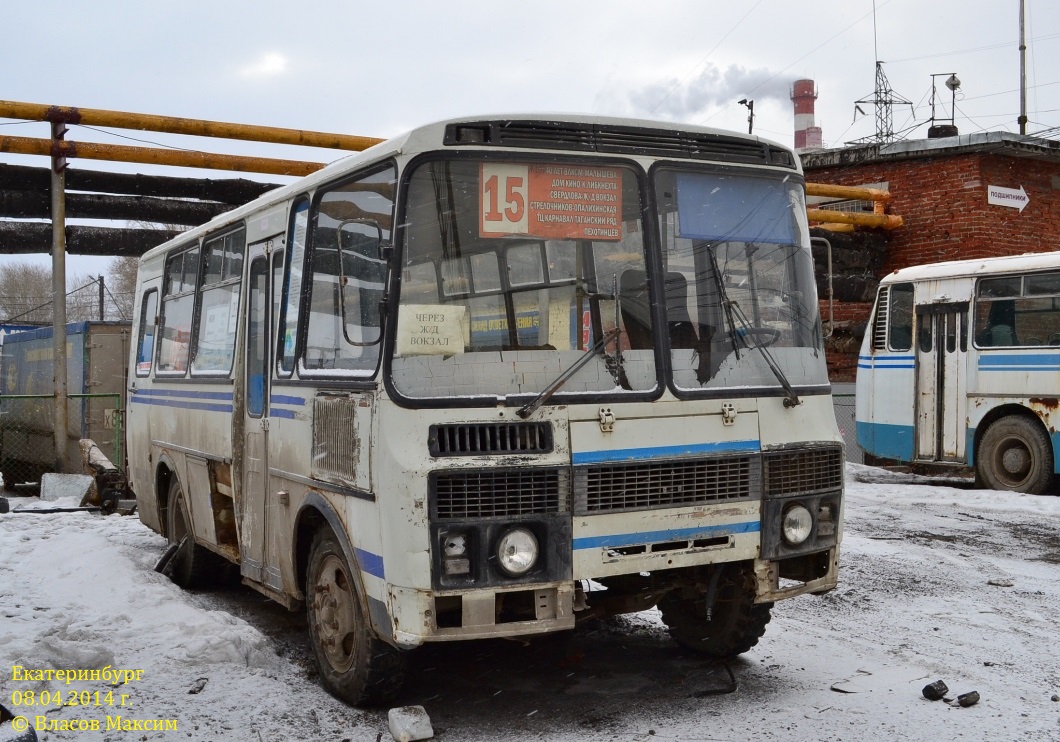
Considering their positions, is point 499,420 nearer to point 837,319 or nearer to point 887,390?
point 887,390

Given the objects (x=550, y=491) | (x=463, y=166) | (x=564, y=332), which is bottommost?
(x=550, y=491)

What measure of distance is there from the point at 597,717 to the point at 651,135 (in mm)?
2816

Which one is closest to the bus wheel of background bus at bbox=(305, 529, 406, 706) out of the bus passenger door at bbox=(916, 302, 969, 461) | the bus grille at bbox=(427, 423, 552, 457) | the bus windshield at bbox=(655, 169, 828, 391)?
the bus grille at bbox=(427, 423, 552, 457)

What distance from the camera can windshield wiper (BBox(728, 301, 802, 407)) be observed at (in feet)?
17.8

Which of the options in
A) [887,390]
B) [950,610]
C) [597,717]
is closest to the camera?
[597,717]

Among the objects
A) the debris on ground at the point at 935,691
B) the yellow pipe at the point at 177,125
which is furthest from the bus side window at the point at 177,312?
the yellow pipe at the point at 177,125

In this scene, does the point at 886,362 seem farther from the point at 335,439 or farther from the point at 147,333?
the point at 335,439

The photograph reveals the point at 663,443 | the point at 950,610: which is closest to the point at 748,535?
the point at 663,443

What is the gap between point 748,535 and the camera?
530 cm

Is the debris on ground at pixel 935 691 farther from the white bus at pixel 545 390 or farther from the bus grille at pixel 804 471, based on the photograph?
the bus grille at pixel 804 471

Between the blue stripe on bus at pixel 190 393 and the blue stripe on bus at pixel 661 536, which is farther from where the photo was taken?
the blue stripe on bus at pixel 190 393

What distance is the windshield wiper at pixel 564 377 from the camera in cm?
482

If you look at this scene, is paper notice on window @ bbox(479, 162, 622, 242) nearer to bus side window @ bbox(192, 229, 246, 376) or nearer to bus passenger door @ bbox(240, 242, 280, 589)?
bus passenger door @ bbox(240, 242, 280, 589)

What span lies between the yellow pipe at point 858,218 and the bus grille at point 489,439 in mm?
15517
